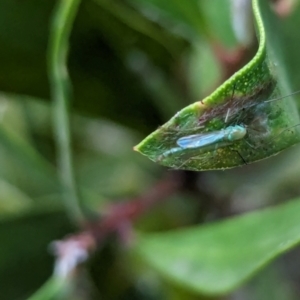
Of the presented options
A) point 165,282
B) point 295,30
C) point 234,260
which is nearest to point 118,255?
point 165,282

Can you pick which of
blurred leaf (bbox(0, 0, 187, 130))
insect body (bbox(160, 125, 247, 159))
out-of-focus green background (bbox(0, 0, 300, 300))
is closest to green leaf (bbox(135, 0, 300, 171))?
insect body (bbox(160, 125, 247, 159))

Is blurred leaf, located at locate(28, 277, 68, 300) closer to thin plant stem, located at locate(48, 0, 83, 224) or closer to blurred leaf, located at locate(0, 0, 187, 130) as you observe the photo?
thin plant stem, located at locate(48, 0, 83, 224)

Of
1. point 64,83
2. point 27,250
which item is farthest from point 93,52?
point 27,250

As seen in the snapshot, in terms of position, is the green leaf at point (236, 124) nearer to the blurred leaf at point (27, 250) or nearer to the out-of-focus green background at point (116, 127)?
the out-of-focus green background at point (116, 127)

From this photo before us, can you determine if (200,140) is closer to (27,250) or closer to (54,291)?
(54,291)

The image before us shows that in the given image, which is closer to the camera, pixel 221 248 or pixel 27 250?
pixel 221 248

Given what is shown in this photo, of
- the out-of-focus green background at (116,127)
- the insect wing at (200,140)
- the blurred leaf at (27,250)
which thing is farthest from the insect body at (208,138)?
the blurred leaf at (27,250)
